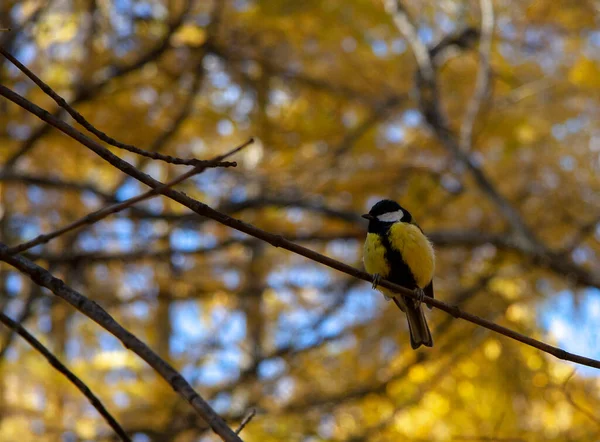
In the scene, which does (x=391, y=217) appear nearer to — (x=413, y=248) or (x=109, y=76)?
(x=413, y=248)

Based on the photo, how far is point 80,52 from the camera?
753 centimetres

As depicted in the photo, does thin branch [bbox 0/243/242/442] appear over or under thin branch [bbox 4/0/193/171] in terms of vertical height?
under

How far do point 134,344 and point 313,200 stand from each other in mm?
4466

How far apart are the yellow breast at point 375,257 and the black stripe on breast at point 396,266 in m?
0.02

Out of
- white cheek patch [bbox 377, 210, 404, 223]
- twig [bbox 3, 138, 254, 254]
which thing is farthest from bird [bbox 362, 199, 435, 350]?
twig [bbox 3, 138, 254, 254]

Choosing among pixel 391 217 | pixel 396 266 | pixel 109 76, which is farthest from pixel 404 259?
pixel 109 76

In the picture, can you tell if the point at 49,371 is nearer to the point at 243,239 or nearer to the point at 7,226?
A: the point at 7,226

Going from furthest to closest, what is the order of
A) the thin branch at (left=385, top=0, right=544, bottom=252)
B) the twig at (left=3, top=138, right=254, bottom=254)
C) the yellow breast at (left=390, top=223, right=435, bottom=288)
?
the thin branch at (left=385, top=0, right=544, bottom=252), the yellow breast at (left=390, top=223, right=435, bottom=288), the twig at (left=3, top=138, right=254, bottom=254)

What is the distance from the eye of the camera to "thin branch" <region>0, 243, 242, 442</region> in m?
1.68

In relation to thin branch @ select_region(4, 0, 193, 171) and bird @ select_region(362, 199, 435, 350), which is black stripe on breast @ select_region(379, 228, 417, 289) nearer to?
bird @ select_region(362, 199, 435, 350)

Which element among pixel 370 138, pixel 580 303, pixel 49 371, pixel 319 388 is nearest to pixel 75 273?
pixel 49 371

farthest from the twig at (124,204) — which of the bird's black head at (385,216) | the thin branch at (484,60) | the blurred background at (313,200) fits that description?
the thin branch at (484,60)

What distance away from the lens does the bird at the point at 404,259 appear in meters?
3.84

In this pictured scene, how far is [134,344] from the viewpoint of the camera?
1871 millimetres
